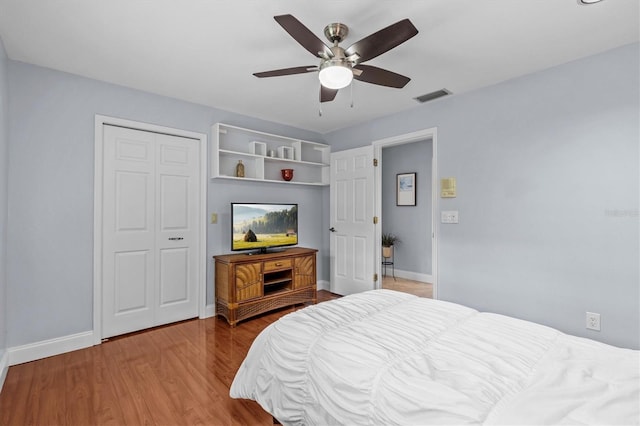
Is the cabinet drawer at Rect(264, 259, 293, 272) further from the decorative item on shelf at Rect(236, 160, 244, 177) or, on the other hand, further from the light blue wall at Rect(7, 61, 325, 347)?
the light blue wall at Rect(7, 61, 325, 347)

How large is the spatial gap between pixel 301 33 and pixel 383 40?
47cm

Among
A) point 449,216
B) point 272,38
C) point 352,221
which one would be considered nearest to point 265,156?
point 352,221

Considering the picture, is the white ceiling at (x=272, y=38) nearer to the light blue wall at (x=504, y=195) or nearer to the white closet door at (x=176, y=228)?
the light blue wall at (x=504, y=195)

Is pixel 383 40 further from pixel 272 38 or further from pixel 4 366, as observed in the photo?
pixel 4 366

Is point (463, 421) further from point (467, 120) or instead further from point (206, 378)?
point (467, 120)

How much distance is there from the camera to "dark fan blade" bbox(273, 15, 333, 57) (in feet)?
5.24

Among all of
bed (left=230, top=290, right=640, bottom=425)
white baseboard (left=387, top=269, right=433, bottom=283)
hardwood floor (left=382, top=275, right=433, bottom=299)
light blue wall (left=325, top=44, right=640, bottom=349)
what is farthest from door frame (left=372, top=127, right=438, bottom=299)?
bed (left=230, top=290, right=640, bottom=425)

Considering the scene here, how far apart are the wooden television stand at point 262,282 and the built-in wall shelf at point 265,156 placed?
3.30ft

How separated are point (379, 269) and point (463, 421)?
322 centimetres

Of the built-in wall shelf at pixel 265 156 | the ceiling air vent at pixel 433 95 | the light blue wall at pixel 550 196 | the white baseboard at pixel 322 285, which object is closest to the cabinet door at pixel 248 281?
the built-in wall shelf at pixel 265 156

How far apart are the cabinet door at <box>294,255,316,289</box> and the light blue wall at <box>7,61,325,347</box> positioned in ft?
7.00

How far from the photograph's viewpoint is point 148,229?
10.6 ft

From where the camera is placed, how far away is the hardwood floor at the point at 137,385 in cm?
186

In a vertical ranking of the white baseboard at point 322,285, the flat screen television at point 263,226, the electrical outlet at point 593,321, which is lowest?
the white baseboard at point 322,285
